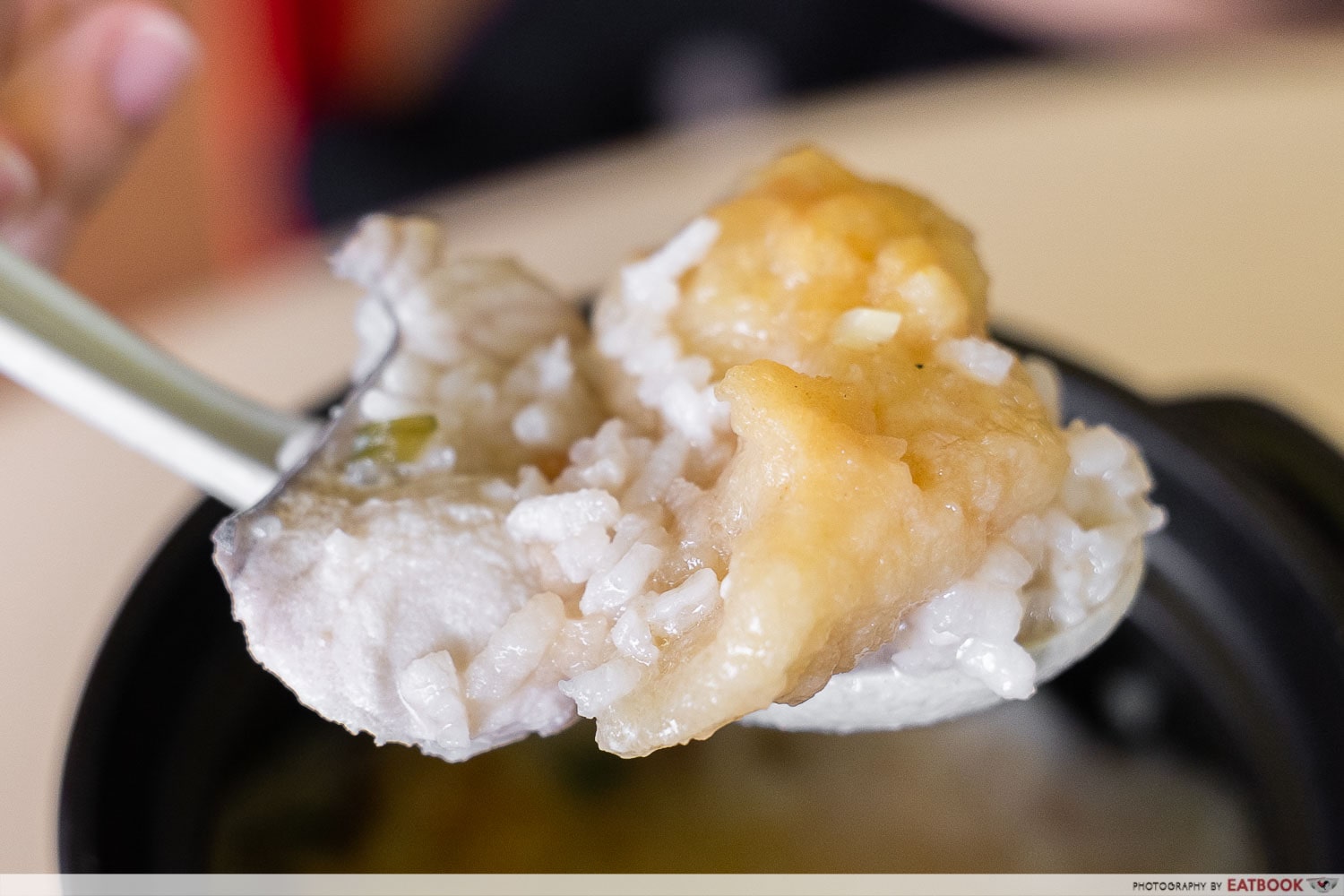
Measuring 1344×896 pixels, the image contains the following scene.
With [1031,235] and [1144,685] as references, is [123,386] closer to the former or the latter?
[1144,685]

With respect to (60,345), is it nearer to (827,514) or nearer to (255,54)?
(827,514)

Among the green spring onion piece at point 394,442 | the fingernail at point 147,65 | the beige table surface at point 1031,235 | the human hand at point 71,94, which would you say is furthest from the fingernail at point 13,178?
the green spring onion piece at point 394,442

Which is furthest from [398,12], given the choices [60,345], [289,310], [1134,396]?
[1134,396]

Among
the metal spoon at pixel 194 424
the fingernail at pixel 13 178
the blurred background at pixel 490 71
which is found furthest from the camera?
the blurred background at pixel 490 71

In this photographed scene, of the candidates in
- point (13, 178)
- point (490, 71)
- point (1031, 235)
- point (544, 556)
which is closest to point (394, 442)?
point (544, 556)

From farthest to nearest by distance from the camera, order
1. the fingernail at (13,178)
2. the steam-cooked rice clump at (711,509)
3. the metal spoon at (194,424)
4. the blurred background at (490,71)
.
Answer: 1. the blurred background at (490,71)
2. the fingernail at (13,178)
3. the metal spoon at (194,424)
4. the steam-cooked rice clump at (711,509)

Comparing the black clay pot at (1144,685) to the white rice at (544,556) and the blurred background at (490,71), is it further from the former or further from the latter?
the blurred background at (490,71)
